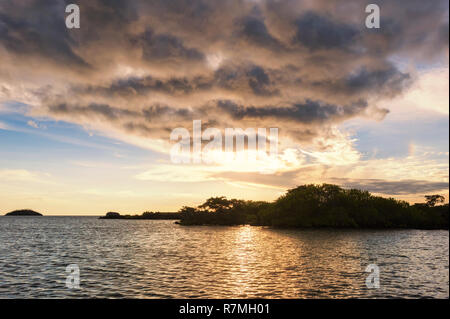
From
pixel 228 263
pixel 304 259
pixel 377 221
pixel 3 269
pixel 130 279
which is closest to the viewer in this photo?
pixel 130 279

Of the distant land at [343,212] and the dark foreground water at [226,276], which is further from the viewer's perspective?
the distant land at [343,212]

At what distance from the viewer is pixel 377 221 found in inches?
6078

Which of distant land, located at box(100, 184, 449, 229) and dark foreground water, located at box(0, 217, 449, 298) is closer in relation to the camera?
dark foreground water, located at box(0, 217, 449, 298)

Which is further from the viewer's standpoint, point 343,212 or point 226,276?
point 343,212

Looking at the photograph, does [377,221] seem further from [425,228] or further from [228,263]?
[228,263]

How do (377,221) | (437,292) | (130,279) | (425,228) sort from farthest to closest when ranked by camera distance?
(425,228) < (377,221) < (130,279) < (437,292)

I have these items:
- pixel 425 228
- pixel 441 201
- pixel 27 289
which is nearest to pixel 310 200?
pixel 425 228
